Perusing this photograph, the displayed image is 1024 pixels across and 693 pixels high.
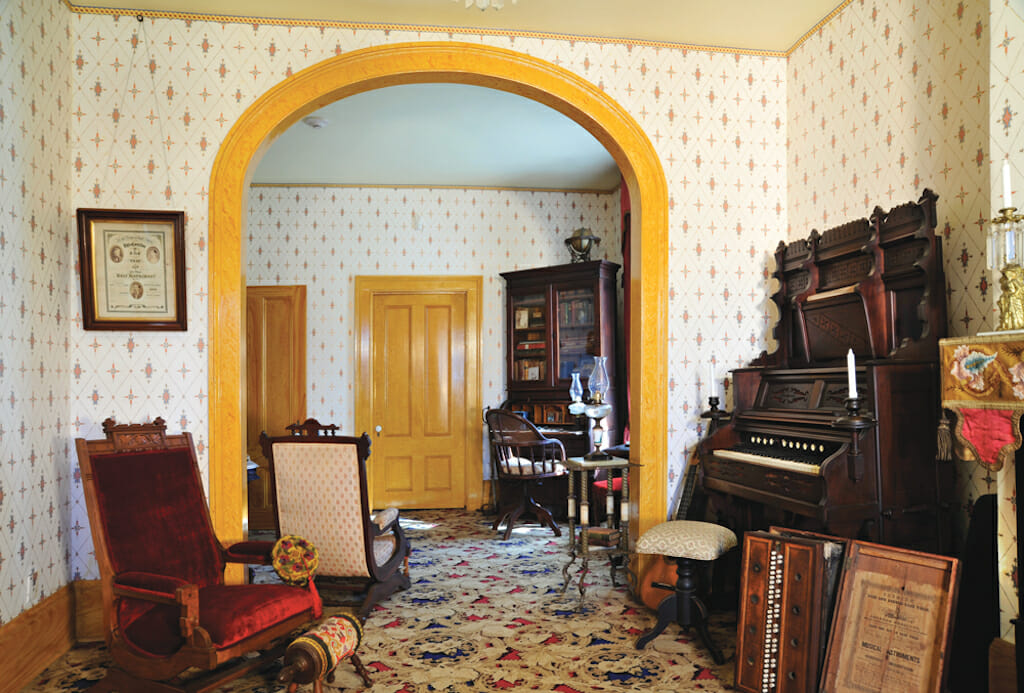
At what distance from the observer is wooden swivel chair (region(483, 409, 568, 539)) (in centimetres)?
592

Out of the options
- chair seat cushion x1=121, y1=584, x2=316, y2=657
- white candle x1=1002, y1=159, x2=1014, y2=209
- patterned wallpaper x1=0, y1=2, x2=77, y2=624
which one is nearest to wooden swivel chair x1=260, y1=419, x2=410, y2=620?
chair seat cushion x1=121, y1=584, x2=316, y2=657

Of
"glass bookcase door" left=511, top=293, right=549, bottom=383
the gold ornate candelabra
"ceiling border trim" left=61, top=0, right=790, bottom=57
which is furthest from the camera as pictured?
"glass bookcase door" left=511, top=293, right=549, bottom=383

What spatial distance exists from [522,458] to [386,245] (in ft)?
9.06

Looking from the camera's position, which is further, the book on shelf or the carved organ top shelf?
the book on shelf

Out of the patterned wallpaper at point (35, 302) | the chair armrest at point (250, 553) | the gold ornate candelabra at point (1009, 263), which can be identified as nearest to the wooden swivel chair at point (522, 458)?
the chair armrest at point (250, 553)

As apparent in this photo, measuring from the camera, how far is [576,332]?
6.83 m

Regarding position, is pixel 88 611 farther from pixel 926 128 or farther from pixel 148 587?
pixel 926 128

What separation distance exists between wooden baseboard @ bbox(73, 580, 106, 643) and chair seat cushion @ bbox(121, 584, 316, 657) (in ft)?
3.70

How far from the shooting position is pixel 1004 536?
2.57 metres

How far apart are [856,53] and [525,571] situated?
3.80 metres

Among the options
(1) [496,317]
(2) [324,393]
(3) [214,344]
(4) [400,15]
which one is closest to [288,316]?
(2) [324,393]

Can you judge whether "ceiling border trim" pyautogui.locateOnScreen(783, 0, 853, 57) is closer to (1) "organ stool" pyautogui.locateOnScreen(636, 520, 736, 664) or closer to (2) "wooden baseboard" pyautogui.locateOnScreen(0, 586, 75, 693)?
(1) "organ stool" pyautogui.locateOnScreen(636, 520, 736, 664)

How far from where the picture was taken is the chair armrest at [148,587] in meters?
2.57

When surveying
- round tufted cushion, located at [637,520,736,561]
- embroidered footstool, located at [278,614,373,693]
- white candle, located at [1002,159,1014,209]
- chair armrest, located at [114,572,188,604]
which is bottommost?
embroidered footstool, located at [278,614,373,693]
